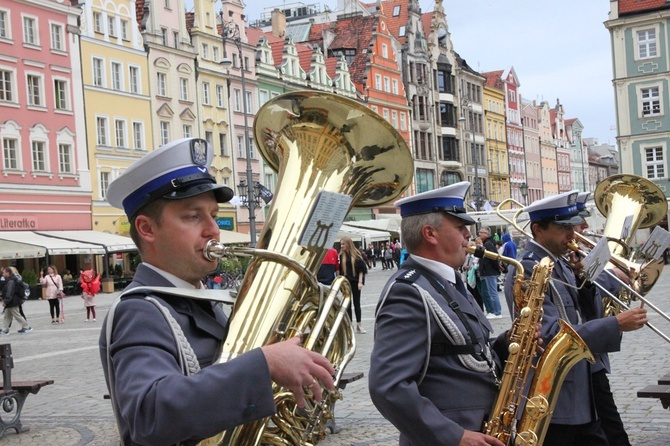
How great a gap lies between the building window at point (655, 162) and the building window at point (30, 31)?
97.1 feet

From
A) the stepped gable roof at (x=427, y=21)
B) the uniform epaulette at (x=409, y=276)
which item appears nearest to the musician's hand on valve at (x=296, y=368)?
the uniform epaulette at (x=409, y=276)

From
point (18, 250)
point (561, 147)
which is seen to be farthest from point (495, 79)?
point (18, 250)

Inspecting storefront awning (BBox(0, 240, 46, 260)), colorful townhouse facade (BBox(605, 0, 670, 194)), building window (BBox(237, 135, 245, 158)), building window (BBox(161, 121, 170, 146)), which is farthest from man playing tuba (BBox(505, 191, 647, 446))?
building window (BBox(237, 135, 245, 158))

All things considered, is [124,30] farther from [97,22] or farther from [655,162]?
[655,162]

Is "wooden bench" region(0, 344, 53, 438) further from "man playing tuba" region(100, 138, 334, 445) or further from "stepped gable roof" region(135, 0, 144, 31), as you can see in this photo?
"stepped gable roof" region(135, 0, 144, 31)

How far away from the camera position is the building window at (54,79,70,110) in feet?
121

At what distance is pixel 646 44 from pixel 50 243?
30.0 m

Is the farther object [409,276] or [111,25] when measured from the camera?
[111,25]

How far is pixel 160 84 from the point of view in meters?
42.8

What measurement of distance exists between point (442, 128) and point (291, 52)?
65.2 feet

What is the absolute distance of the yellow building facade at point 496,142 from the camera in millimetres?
76562

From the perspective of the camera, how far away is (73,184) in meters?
37.7

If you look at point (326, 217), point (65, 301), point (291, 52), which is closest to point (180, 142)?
point (326, 217)

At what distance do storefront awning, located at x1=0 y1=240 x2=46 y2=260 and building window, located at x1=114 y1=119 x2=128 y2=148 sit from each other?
30.6 feet
